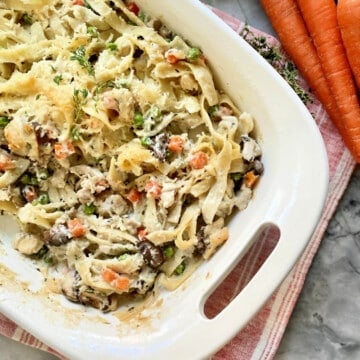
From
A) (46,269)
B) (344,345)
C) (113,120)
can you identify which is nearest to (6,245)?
(46,269)

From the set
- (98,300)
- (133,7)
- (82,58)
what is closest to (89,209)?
(98,300)

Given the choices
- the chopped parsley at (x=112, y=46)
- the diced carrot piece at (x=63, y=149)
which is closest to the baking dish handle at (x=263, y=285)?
the diced carrot piece at (x=63, y=149)

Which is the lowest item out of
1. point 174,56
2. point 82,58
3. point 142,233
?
point 142,233

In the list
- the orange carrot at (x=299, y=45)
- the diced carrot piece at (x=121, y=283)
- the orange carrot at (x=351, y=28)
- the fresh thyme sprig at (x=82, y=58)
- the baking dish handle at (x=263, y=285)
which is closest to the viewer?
the baking dish handle at (x=263, y=285)

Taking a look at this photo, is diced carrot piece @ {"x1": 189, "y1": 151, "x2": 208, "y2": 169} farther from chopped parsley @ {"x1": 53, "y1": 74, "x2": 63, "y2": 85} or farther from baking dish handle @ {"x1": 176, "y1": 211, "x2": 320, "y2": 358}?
chopped parsley @ {"x1": 53, "y1": 74, "x2": 63, "y2": 85}

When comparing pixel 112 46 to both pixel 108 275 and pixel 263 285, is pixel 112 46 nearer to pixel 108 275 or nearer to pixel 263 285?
pixel 108 275

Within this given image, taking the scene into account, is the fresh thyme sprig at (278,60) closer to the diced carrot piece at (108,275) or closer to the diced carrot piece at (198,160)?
the diced carrot piece at (198,160)
